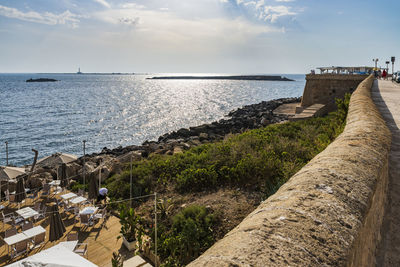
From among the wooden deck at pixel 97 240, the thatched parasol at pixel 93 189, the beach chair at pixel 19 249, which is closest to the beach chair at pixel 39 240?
the wooden deck at pixel 97 240

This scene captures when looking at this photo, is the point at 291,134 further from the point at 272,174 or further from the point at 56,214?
the point at 56,214

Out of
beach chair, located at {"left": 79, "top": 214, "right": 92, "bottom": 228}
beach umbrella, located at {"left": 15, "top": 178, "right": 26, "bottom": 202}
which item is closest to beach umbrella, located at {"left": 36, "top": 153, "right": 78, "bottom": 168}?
beach umbrella, located at {"left": 15, "top": 178, "right": 26, "bottom": 202}

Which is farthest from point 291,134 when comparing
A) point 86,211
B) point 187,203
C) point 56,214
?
point 56,214

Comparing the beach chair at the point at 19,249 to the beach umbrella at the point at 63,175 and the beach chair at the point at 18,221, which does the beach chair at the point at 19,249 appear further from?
the beach umbrella at the point at 63,175

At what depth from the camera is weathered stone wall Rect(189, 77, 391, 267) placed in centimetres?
132

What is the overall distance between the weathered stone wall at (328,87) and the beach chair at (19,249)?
2675 centimetres

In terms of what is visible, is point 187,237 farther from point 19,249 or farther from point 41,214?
point 41,214

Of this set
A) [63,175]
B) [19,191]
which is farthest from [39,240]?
[63,175]

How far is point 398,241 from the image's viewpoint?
2.77m

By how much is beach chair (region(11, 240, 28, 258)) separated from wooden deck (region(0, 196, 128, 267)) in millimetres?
123

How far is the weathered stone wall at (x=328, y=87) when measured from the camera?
86.2 feet

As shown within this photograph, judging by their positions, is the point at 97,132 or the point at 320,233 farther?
the point at 97,132

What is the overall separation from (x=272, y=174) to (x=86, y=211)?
6.33 meters

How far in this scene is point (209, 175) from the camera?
9.41 meters
